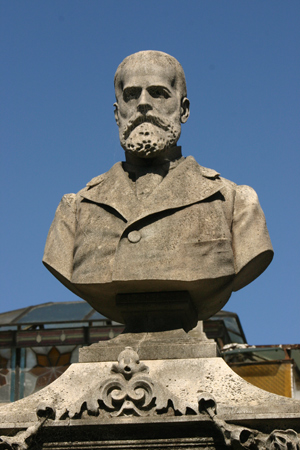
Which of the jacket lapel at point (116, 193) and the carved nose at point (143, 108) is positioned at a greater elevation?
the carved nose at point (143, 108)

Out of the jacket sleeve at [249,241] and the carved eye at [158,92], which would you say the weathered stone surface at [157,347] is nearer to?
the jacket sleeve at [249,241]

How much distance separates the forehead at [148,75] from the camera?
354 inches

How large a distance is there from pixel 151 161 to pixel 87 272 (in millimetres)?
1157

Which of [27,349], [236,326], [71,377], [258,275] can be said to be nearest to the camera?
[71,377]

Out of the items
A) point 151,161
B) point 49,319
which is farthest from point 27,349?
point 151,161

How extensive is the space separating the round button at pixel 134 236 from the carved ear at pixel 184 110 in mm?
1226

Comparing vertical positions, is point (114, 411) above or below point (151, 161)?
below

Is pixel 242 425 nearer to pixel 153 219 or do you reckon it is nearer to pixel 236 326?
pixel 153 219

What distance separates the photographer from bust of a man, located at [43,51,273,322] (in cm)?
844

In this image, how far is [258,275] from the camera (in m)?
8.84

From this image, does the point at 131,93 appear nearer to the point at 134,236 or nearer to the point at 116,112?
the point at 116,112

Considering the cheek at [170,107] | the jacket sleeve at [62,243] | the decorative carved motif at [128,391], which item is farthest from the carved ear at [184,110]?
the decorative carved motif at [128,391]

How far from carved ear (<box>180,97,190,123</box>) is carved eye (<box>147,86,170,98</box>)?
0.23m

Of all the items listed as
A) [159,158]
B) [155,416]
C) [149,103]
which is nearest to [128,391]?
[155,416]
